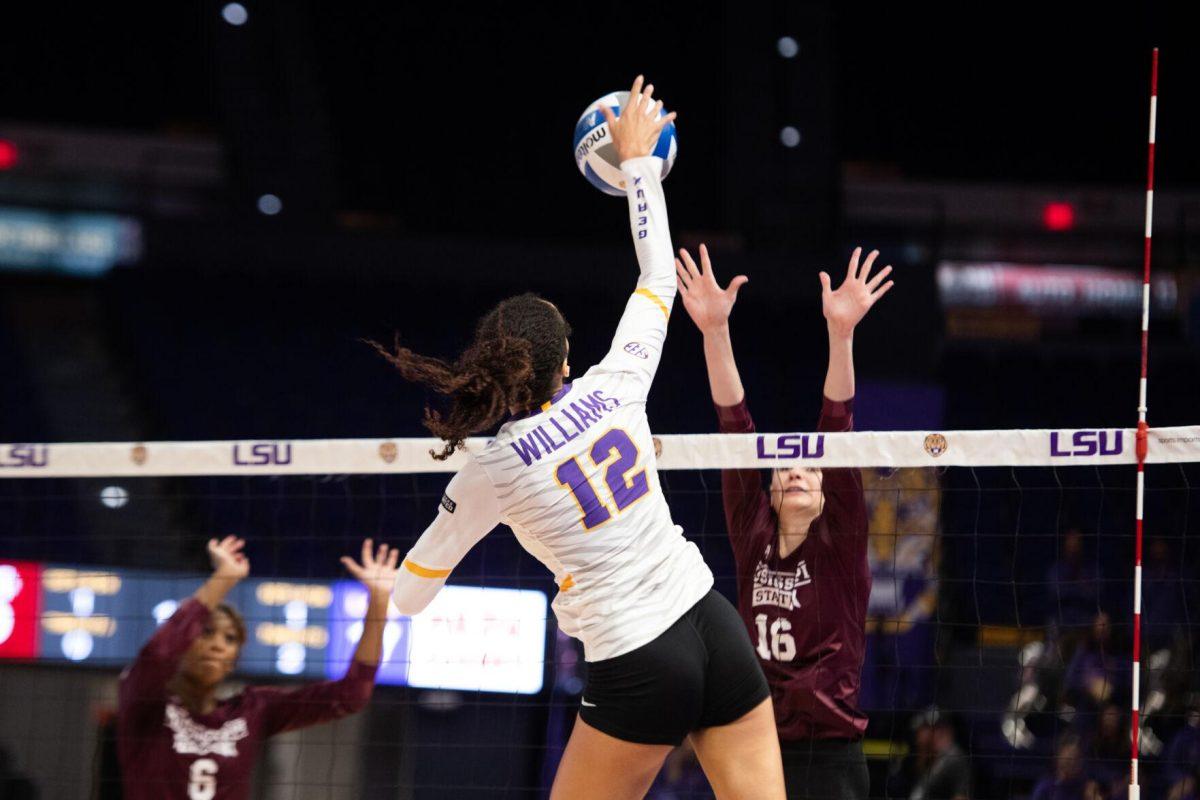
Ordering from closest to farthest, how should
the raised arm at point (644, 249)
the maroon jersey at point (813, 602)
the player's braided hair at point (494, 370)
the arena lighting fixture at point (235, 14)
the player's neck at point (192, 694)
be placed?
the player's braided hair at point (494, 370) → the raised arm at point (644, 249) → the maroon jersey at point (813, 602) → the player's neck at point (192, 694) → the arena lighting fixture at point (235, 14)

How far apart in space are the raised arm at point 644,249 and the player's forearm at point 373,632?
1.92 meters

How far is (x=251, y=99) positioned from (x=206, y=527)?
5.28m

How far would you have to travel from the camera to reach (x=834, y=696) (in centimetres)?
462

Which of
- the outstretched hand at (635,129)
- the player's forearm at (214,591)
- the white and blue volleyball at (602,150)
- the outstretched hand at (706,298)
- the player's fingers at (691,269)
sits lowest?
the player's forearm at (214,591)

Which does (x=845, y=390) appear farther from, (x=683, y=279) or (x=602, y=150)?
(x=602, y=150)

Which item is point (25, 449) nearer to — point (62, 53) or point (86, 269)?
point (86, 269)

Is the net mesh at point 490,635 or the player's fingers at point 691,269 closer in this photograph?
the player's fingers at point 691,269

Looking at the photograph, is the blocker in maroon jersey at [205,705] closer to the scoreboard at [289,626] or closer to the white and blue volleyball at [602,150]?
the white and blue volleyball at [602,150]

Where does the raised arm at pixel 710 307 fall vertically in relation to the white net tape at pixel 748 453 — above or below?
above

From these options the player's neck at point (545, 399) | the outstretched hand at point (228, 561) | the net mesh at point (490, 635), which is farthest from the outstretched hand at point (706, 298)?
the net mesh at point (490, 635)

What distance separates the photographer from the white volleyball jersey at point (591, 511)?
3533 mm

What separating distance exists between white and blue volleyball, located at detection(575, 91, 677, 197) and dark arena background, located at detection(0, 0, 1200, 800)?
4.84m

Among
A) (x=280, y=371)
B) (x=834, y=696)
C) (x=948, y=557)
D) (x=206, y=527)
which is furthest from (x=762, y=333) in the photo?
(x=834, y=696)

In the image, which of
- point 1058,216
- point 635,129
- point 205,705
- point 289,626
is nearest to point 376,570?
point 205,705
